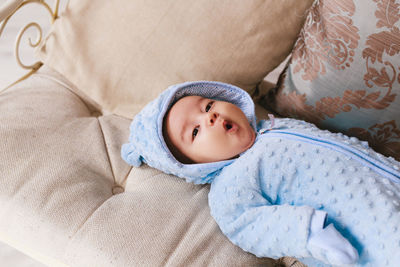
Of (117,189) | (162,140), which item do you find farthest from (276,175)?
(117,189)

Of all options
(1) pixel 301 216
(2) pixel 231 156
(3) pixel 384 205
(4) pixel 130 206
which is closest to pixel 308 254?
(1) pixel 301 216

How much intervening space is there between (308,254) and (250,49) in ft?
2.10

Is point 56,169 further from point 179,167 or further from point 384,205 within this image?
point 384,205

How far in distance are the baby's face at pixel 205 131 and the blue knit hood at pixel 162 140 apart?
31 millimetres

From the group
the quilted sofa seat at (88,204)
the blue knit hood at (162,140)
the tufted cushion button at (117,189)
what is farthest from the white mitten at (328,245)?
the tufted cushion button at (117,189)

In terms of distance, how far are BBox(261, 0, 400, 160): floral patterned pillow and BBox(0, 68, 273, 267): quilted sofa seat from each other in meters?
0.43

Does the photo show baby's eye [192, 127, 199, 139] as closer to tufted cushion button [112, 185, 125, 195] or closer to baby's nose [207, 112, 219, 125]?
baby's nose [207, 112, 219, 125]

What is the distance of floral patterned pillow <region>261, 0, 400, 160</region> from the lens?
885 mm

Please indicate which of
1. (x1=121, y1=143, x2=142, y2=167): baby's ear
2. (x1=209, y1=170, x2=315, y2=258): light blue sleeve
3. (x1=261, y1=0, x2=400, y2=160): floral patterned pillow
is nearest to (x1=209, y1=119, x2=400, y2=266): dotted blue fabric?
(x1=209, y1=170, x2=315, y2=258): light blue sleeve

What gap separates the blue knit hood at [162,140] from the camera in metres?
0.91

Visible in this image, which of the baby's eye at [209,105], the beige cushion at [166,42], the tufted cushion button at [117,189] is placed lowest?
the tufted cushion button at [117,189]

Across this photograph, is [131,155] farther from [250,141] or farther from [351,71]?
[351,71]

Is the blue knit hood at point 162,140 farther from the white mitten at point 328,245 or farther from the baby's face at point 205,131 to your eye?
the white mitten at point 328,245

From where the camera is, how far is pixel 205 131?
0.90m
